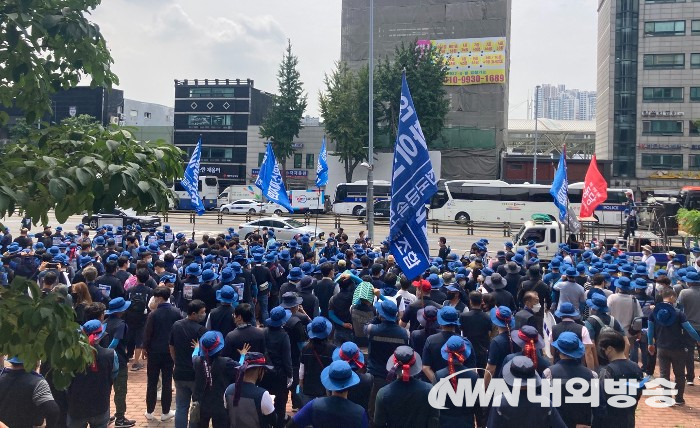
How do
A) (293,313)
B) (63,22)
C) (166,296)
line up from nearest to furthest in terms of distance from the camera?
(63,22)
(293,313)
(166,296)

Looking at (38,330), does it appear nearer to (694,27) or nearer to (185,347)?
(185,347)

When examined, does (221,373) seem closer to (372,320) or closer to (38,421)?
(38,421)

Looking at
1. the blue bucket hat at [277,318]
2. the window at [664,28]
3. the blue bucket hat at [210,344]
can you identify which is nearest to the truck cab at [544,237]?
the blue bucket hat at [277,318]

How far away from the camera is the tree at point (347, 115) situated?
174 feet

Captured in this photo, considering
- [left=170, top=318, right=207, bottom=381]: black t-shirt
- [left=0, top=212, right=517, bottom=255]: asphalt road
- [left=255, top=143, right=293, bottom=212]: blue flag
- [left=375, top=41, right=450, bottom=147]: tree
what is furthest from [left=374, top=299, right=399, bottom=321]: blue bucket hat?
[left=375, top=41, right=450, bottom=147]: tree

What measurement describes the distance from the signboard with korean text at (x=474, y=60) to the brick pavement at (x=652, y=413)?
52966mm

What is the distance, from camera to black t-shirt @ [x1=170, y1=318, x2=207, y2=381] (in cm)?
751

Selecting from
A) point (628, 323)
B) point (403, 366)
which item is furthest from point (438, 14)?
point (403, 366)

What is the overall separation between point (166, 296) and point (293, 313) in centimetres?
191

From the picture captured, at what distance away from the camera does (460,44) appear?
61188 mm

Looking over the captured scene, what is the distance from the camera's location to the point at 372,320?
8.21 meters

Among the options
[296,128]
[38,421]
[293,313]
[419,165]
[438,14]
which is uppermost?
[438,14]

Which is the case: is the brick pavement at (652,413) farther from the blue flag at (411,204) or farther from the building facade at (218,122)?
the building facade at (218,122)

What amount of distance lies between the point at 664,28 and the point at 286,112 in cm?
3834
